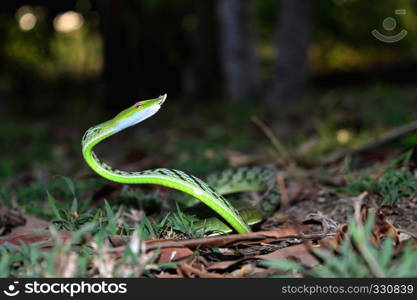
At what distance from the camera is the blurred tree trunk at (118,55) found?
808cm

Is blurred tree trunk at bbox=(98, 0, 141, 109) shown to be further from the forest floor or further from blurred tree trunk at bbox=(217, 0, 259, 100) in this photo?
the forest floor

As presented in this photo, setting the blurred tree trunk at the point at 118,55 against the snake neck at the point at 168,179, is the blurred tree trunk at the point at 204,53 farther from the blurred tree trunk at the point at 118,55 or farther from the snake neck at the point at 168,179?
the snake neck at the point at 168,179

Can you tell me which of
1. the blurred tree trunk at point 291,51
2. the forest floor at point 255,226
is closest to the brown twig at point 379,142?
the forest floor at point 255,226

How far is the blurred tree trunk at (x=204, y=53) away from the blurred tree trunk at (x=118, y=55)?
177cm

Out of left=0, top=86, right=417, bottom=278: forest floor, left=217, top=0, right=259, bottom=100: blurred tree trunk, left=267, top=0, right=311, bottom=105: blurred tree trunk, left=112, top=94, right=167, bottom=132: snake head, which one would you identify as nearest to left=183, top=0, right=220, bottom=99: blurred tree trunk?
left=217, top=0, right=259, bottom=100: blurred tree trunk

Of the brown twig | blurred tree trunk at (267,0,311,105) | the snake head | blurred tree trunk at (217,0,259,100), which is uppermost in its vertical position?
blurred tree trunk at (217,0,259,100)

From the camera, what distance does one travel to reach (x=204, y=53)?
32.4ft

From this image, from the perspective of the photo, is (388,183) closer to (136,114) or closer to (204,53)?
(136,114)

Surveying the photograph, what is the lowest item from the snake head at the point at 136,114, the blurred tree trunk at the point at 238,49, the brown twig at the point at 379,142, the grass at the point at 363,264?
the grass at the point at 363,264

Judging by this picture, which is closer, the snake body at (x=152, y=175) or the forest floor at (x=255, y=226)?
the forest floor at (x=255, y=226)

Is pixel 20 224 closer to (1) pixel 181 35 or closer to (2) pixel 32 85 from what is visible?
(2) pixel 32 85

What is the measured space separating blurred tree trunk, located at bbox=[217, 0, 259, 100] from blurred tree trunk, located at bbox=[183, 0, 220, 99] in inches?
12.7

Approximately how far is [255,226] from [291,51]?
577cm

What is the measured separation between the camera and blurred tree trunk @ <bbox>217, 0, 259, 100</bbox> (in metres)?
8.78
